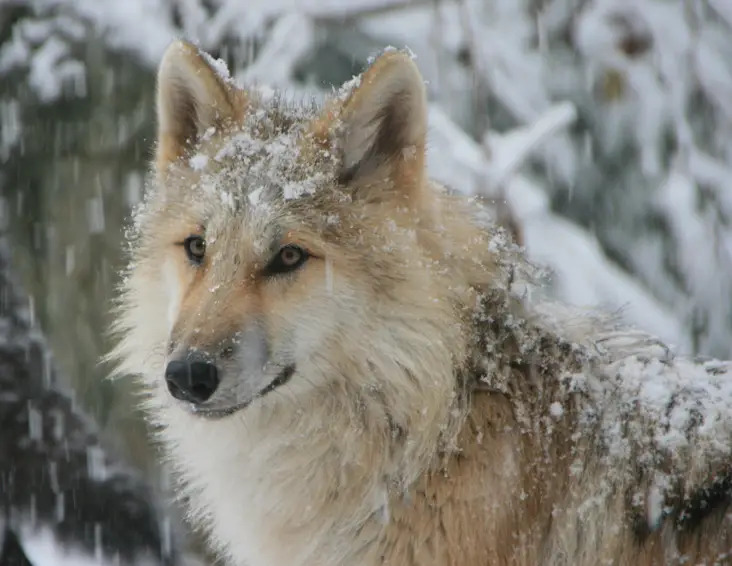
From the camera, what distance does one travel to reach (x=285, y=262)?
2.85 m

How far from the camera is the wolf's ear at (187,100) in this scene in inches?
120

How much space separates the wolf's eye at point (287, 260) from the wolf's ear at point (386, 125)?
0.33 meters

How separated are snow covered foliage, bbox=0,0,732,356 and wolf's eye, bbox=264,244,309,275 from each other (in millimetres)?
2595

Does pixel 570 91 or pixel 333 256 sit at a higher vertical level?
pixel 570 91

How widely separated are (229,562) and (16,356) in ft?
9.46

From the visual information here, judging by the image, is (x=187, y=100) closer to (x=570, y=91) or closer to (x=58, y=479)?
(x=58, y=479)

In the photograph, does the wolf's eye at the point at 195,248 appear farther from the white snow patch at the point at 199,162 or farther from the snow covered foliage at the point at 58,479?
the snow covered foliage at the point at 58,479

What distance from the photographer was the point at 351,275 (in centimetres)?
285

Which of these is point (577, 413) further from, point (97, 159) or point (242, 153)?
point (97, 159)

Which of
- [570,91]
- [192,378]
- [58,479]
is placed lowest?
Answer: [58,479]

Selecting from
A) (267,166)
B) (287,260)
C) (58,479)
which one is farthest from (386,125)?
(58,479)

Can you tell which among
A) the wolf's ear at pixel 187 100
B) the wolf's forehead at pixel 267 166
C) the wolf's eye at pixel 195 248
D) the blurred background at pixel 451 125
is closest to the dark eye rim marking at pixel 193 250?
the wolf's eye at pixel 195 248

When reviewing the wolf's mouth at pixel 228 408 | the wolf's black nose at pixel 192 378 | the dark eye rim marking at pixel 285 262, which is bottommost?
the wolf's mouth at pixel 228 408

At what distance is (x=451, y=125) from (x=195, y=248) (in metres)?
3.00
